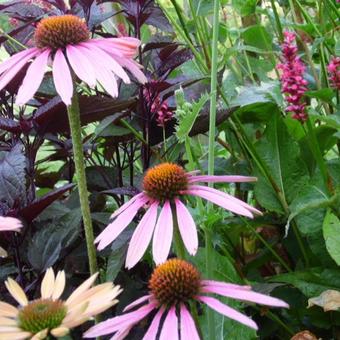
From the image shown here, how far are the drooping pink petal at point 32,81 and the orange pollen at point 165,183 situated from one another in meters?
0.12

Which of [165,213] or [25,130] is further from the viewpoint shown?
[25,130]

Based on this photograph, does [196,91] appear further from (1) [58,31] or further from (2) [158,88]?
(1) [58,31]

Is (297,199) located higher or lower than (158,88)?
lower

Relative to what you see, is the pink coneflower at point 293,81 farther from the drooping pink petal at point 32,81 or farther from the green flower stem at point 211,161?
the drooping pink petal at point 32,81

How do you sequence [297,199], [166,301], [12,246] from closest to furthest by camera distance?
[166,301] < [12,246] < [297,199]

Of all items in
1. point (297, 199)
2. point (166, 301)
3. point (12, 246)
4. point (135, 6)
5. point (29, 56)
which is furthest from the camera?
point (135, 6)

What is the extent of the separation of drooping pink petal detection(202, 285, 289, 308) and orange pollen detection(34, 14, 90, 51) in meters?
0.27

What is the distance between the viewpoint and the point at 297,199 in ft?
2.68

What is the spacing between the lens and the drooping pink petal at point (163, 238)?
0.49 metres

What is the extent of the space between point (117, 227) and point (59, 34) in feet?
0.62

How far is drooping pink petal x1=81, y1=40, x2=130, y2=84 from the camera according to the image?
21.2 inches

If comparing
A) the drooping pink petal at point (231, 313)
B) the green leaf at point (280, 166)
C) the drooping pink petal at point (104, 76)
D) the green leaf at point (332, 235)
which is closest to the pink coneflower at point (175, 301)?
the drooping pink petal at point (231, 313)

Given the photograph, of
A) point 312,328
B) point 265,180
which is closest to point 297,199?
point 265,180

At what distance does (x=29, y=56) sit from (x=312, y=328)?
20.5 inches
